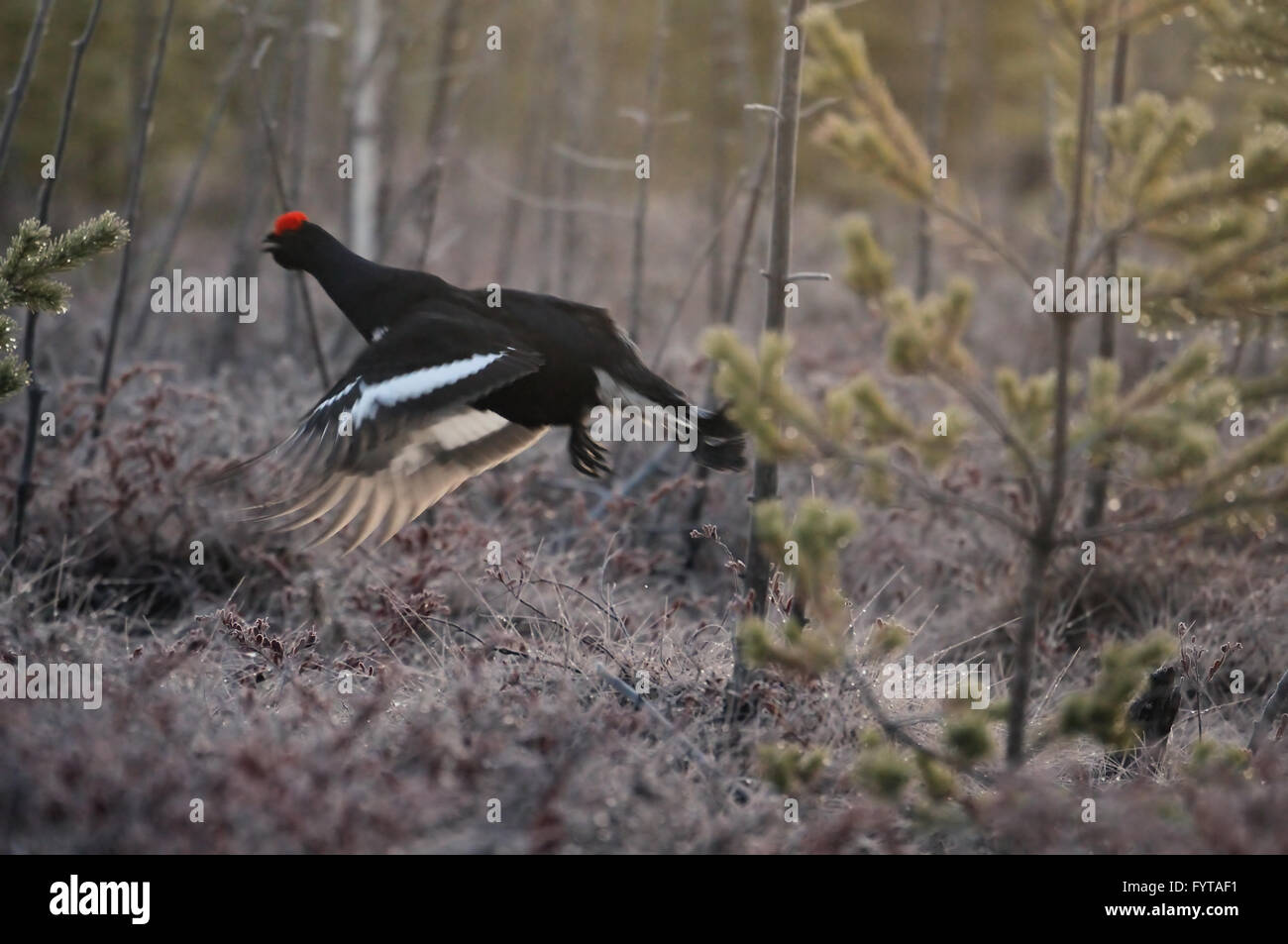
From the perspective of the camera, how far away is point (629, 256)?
15664mm

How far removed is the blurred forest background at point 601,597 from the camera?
3.14 metres

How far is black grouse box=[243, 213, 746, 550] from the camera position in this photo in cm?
442

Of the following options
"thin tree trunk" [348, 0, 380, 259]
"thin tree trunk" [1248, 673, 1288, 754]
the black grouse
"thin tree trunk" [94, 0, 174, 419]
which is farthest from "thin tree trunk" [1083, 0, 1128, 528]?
"thin tree trunk" [348, 0, 380, 259]

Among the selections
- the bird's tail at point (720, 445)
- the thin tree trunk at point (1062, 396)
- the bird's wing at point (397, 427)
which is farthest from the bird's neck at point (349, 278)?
the thin tree trunk at point (1062, 396)

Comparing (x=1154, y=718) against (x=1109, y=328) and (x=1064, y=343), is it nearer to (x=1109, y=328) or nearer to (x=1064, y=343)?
(x=1064, y=343)

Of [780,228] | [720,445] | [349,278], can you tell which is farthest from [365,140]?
[780,228]

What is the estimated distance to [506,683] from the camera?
168 inches

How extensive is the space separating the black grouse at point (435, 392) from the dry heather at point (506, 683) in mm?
488

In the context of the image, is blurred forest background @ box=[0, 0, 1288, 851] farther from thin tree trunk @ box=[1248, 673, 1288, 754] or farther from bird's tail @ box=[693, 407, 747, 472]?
bird's tail @ box=[693, 407, 747, 472]

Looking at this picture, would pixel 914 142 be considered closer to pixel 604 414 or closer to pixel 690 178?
pixel 604 414

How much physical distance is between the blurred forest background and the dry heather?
0.06ft

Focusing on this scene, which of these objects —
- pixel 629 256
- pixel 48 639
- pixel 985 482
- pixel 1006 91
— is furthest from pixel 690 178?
pixel 48 639

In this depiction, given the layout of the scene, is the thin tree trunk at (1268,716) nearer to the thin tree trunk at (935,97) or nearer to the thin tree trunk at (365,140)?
the thin tree trunk at (935,97)
